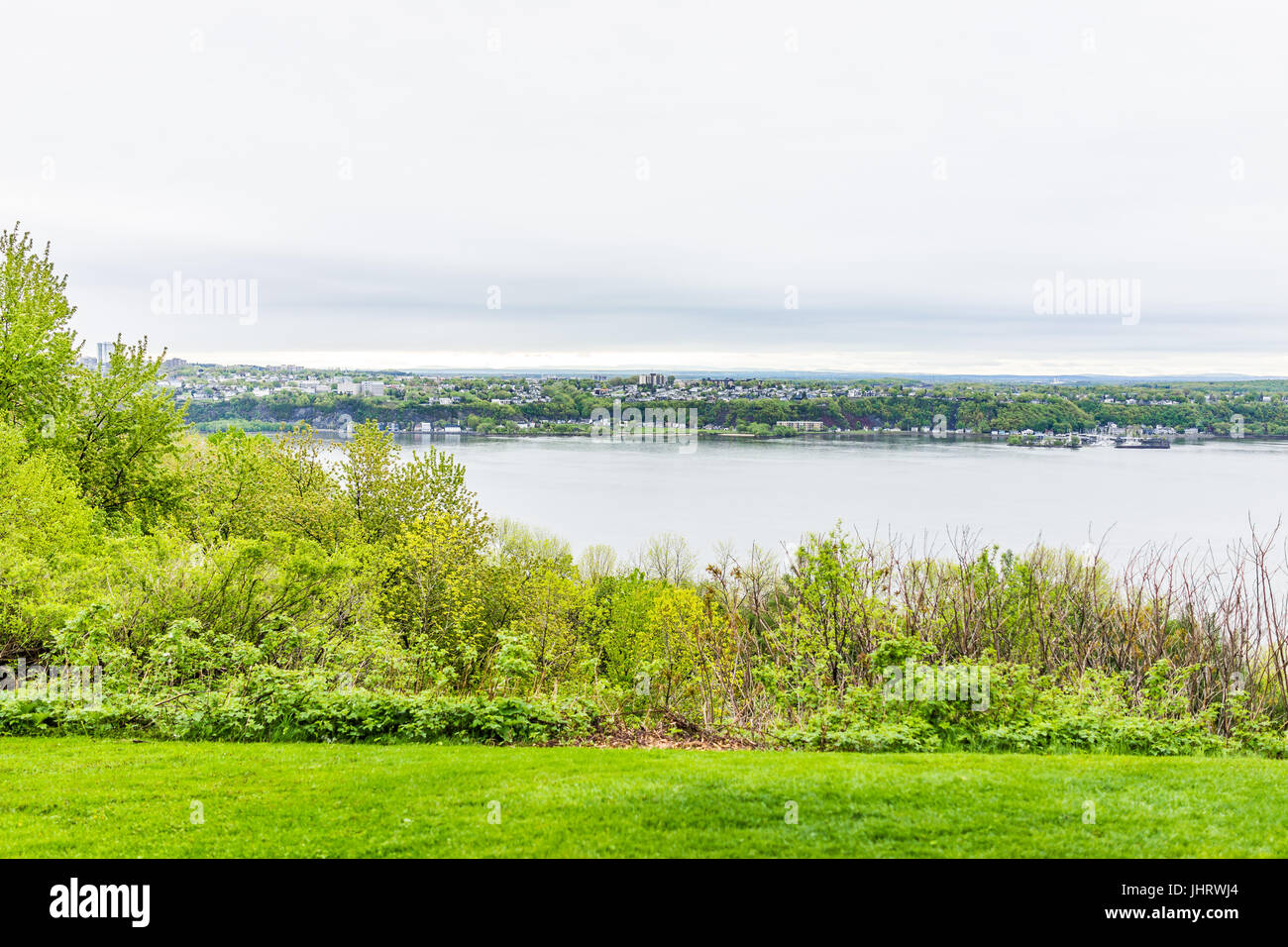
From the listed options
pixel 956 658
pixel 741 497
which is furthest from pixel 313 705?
pixel 741 497

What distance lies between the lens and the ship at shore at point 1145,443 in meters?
99.3

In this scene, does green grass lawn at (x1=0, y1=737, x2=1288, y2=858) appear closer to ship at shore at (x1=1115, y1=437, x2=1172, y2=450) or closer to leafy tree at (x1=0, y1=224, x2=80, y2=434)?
leafy tree at (x1=0, y1=224, x2=80, y2=434)

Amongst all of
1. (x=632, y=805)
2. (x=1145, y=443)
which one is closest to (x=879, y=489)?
(x=1145, y=443)

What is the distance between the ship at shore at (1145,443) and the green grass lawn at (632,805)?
10642cm

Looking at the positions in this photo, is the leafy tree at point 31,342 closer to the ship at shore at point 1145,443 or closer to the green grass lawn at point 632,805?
the green grass lawn at point 632,805

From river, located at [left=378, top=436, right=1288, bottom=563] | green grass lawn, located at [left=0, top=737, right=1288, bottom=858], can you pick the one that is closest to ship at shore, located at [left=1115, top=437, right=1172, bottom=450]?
river, located at [left=378, top=436, right=1288, bottom=563]

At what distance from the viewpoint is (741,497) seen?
82.8 metres

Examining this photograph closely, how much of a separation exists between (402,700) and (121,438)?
1883 cm

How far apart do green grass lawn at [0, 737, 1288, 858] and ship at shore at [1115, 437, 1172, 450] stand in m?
106

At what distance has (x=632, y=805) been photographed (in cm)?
621

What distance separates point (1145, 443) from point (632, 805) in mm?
112133

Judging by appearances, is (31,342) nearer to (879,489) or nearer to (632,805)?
(632,805)
